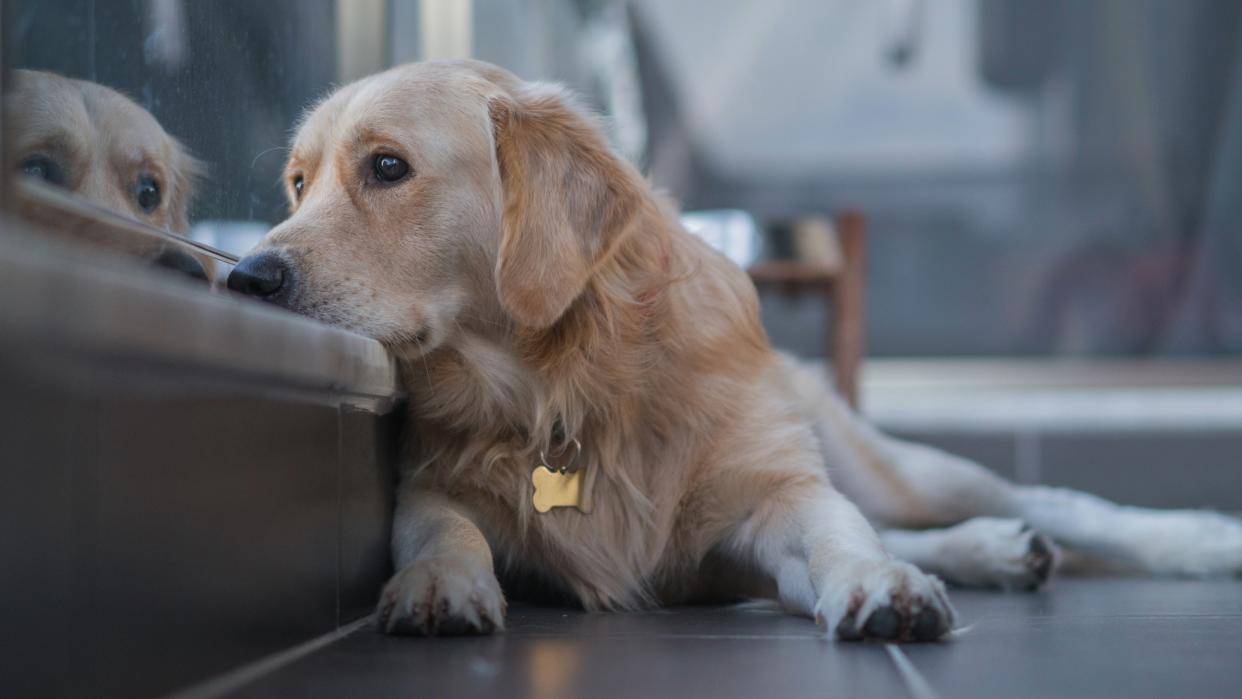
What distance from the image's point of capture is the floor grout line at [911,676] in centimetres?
99

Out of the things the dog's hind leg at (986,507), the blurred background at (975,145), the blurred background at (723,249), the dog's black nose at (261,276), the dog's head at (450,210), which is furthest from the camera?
the blurred background at (975,145)

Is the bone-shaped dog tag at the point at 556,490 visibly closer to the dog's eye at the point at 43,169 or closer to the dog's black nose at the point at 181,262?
the dog's black nose at the point at 181,262

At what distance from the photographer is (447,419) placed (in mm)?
1736

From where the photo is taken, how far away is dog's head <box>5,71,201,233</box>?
105cm

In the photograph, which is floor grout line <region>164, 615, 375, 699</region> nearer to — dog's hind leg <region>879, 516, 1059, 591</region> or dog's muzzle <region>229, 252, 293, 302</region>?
dog's muzzle <region>229, 252, 293, 302</region>

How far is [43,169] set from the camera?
3.60ft

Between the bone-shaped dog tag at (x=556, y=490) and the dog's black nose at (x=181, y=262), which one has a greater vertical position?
the dog's black nose at (x=181, y=262)

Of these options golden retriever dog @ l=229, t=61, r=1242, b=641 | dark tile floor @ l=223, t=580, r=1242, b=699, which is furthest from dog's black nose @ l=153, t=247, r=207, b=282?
dark tile floor @ l=223, t=580, r=1242, b=699

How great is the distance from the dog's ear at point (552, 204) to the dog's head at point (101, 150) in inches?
16.8

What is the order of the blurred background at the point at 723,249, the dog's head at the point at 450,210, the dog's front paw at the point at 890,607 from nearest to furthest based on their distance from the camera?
the blurred background at the point at 723,249 < the dog's front paw at the point at 890,607 < the dog's head at the point at 450,210

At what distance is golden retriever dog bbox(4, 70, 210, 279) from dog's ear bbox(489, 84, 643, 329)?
1.37 feet

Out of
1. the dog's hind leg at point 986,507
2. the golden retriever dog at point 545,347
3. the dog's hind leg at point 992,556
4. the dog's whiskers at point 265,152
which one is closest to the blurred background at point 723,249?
the dog's whiskers at point 265,152

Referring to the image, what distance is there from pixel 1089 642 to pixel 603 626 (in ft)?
1.86

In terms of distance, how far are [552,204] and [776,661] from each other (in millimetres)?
768
